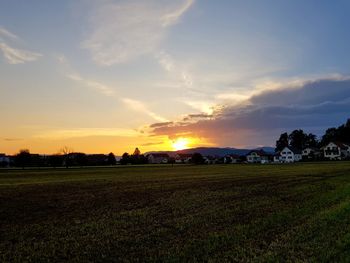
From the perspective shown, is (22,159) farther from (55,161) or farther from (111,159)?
(111,159)

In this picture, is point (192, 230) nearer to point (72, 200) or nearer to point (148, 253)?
point (148, 253)

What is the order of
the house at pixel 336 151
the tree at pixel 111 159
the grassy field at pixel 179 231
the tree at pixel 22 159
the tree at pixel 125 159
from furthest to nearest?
the tree at pixel 125 159 < the house at pixel 336 151 < the tree at pixel 111 159 < the tree at pixel 22 159 < the grassy field at pixel 179 231

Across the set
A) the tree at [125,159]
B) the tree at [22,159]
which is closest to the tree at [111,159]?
the tree at [125,159]

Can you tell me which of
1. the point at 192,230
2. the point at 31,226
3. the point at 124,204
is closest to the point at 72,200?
the point at 124,204

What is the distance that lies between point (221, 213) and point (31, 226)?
8399 mm

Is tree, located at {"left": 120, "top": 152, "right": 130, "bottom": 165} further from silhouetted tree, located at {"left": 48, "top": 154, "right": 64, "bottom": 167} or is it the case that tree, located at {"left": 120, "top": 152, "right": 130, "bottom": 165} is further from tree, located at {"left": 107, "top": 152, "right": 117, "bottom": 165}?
silhouetted tree, located at {"left": 48, "top": 154, "right": 64, "bottom": 167}

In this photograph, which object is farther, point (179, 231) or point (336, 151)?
point (336, 151)

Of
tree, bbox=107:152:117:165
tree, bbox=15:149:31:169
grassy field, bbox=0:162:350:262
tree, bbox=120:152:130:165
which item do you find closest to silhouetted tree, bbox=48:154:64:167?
tree, bbox=15:149:31:169

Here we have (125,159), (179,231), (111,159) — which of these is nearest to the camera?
(179,231)

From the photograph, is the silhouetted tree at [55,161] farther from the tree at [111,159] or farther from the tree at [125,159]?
the tree at [125,159]

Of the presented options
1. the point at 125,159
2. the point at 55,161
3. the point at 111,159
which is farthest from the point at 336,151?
the point at 55,161

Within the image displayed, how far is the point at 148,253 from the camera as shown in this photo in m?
11.9

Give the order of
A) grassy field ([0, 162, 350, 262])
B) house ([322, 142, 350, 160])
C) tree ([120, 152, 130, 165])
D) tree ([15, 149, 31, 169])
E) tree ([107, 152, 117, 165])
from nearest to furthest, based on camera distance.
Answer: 1. grassy field ([0, 162, 350, 262])
2. tree ([15, 149, 31, 169])
3. tree ([107, 152, 117, 165])
4. house ([322, 142, 350, 160])
5. tree ([120, 152, 130, 165])

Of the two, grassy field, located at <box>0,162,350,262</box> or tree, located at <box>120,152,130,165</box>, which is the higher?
tree, located at <box>120,152,130,165</box>
